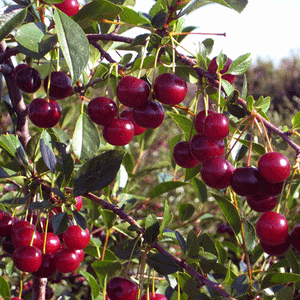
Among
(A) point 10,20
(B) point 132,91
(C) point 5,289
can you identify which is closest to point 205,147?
(B) point 132,91

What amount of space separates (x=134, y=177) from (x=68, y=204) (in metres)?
0.36

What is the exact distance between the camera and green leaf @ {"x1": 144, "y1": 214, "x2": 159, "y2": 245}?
2.29 ft

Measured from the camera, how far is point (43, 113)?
29.8 inches


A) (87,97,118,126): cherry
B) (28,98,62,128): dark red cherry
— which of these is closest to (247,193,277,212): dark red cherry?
(87,97,118,126): cherry

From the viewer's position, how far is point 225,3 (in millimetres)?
567

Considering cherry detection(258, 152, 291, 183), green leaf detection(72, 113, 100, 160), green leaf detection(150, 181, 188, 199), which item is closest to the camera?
cherry detection(258, 152, 291, 183)

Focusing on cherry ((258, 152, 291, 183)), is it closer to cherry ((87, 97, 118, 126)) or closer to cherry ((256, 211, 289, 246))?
cherry ((256, 211, 289, 246))

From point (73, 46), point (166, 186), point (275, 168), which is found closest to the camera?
point (73, 46)

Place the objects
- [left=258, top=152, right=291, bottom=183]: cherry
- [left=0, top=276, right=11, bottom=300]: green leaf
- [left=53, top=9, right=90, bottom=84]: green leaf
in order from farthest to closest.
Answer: [left=0, top=276, right=11, bottom=300]: green leaf, [left=258, top=152, right=291, bottom=183]: cherry, [left=53, top=9, right=90, bottom=84]: green leaf

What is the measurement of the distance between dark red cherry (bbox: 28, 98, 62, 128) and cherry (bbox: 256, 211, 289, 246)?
0.47 metres

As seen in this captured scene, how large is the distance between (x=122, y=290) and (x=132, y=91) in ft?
1.28

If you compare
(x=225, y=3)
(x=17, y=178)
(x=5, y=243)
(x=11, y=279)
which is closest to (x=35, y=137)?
(x=17, y=178)

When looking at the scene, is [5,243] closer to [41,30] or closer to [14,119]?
[14,119]

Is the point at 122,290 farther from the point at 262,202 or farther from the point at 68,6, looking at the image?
the point at 68,6
